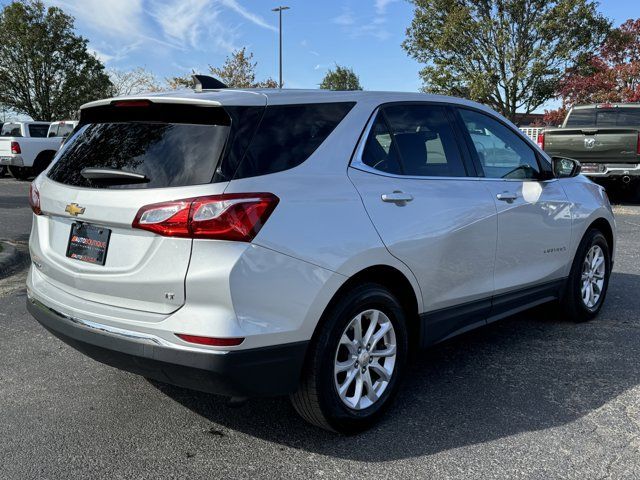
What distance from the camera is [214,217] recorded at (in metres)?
2.50

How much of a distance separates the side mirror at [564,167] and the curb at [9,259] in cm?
559

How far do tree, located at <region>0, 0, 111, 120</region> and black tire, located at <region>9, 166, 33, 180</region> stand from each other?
1187 cm

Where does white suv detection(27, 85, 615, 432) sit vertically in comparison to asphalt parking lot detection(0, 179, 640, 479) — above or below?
above

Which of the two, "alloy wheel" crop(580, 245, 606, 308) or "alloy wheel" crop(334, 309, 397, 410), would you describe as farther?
"alloy wheel" crop(580, 245, 606, 308)

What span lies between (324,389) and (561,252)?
8.50 ft

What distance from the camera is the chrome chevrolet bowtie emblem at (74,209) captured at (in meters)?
2.88

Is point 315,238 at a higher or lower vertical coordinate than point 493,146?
lower

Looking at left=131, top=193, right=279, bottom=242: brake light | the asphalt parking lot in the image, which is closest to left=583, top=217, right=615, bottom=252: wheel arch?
the asphalt parking lot

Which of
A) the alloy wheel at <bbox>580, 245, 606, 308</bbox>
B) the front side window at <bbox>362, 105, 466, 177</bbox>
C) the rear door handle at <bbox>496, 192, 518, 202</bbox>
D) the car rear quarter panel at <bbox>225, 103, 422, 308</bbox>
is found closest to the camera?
the car rear quarter panel at <bbox>225, 103, 422, 308</bbox>

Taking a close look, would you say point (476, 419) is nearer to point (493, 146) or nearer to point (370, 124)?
point (370, 124)

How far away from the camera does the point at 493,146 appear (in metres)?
4.23

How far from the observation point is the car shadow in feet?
9.96

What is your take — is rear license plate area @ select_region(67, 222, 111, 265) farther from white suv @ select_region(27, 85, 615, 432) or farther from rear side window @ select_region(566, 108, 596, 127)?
rear side window @ select_region(566, 108, 596, 127)

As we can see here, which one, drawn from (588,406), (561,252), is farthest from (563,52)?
(588,406)
